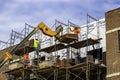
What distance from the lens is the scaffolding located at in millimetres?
41750

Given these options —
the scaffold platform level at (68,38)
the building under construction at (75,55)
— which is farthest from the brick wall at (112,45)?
the scaffold platform level at (68,38)

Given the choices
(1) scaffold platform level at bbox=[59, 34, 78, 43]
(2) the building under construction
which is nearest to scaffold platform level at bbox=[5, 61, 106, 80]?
(2) the building under construction

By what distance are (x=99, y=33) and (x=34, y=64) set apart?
26.4 ft

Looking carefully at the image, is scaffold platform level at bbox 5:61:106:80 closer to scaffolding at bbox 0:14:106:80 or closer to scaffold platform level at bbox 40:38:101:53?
scaffolding at bbox 0:14:106:80

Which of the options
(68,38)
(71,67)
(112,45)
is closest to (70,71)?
(71,67)

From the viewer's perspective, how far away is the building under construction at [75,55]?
4075 centimetres

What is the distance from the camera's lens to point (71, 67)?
138 feet

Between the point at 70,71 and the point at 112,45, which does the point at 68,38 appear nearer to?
the point at 70,71

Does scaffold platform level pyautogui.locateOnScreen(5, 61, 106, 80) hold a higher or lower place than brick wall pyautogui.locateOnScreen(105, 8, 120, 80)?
lower

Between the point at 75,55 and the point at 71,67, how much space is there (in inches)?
151

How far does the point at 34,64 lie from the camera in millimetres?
47875

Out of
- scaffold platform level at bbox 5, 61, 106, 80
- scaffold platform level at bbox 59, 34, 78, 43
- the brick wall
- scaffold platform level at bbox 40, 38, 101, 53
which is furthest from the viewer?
scaffold platform level at bbox 40, 38, 101, 53

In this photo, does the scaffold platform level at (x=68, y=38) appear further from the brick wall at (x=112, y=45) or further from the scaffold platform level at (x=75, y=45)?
the brick wall at (x=112, y=45)

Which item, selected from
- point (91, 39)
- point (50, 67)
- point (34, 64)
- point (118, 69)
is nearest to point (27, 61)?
point (34, 64)
